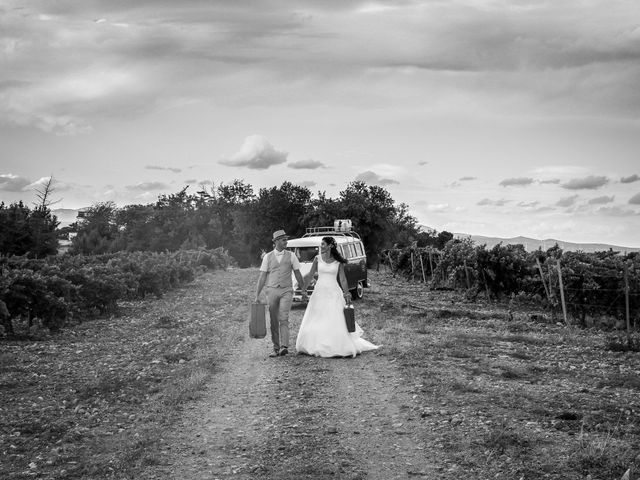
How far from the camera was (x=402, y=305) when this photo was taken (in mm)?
23422

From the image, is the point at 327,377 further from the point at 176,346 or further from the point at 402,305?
the point at 402,305

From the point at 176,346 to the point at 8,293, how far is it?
4249mm

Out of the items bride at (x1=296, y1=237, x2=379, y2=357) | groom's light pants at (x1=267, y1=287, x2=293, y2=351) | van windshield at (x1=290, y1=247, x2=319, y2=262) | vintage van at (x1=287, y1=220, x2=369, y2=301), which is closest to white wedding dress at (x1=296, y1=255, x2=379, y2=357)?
bride at (x1=296, y1=237, x2=379, y2=357)

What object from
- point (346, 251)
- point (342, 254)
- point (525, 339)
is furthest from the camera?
point (346, 251)

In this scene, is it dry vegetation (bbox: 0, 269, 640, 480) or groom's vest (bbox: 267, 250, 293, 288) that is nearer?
dry vegetation (bbox: 0, 269, 640, 480)

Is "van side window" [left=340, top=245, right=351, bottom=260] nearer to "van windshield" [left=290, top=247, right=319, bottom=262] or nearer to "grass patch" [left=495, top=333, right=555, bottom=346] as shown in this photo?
"van windshield" [left=290, top=247, right=319, bottom=262]

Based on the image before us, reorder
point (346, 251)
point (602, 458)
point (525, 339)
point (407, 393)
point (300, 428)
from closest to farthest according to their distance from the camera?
point (602, 458) < point (300, 428) < point (407, 393) < point (525, 339) < point (346, 251)

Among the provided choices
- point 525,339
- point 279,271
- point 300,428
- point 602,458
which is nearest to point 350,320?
point 279,271

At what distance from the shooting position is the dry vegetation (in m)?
6.79

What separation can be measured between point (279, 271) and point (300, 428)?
492 cm

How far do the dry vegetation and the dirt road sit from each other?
0.08m

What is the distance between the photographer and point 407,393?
9531mm

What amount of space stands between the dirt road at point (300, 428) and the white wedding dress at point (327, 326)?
2.59ft

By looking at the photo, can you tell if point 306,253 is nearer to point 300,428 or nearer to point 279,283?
point 279,283
